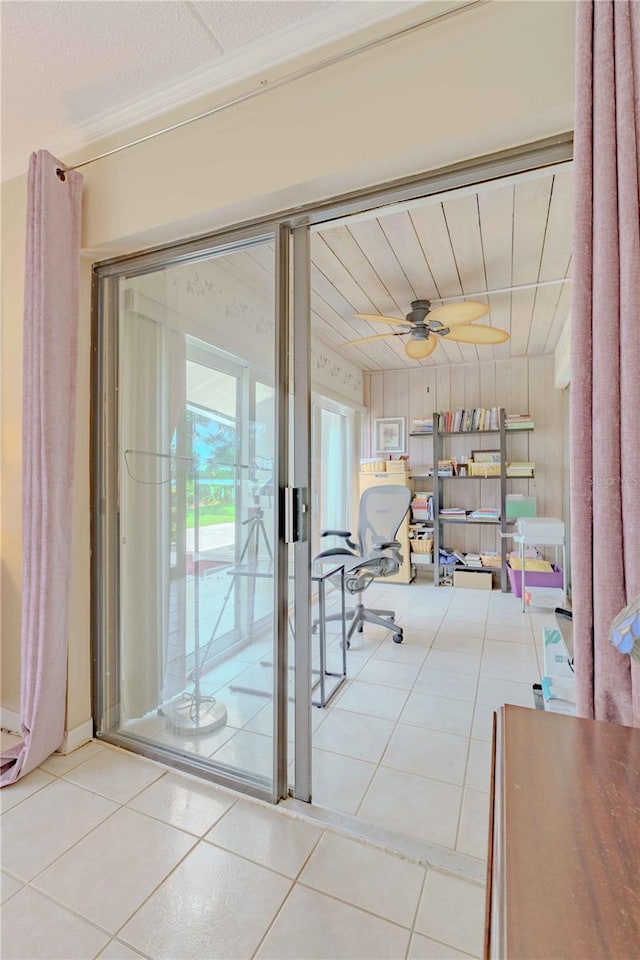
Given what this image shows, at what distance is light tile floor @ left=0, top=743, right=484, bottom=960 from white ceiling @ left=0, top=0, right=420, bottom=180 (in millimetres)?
2528

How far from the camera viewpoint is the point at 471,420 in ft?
16.1

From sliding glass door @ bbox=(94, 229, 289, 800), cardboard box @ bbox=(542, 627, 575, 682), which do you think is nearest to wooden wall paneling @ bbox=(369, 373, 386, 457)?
cardboard box @ bbox=(542, 627, 575, 682)

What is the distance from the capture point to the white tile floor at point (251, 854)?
1149mm

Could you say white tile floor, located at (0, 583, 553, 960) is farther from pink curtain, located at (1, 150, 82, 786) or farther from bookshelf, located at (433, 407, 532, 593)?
bookshelf, located at (433, 407, 532, 593)

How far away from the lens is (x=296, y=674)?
164 cm

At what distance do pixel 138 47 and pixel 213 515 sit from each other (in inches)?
63.7

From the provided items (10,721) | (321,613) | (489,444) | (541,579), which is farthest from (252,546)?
(489,444)

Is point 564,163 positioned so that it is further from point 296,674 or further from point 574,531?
point 296,674

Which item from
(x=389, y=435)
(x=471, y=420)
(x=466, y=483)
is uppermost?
(x=471, y=420)

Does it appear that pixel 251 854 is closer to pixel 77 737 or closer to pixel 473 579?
pixel 77 737

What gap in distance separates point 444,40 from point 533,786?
5.77ft

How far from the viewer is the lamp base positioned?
1.86 metres

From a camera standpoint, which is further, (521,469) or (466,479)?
(466,479)

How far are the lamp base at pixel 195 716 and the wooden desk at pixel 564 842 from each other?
1.39 meters
